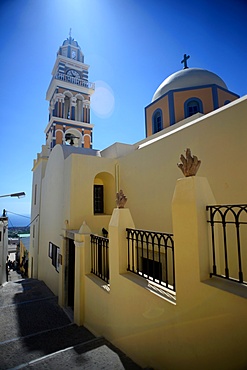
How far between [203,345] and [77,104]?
19099 millimetres

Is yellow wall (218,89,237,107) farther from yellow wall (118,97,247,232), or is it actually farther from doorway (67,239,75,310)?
doorway (67,239,75,310)

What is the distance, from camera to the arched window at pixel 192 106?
34.8ft

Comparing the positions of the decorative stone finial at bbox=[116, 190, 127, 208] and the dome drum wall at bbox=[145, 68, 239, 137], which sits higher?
the dome drum wall at bbox=[145, 68, 239, 137]

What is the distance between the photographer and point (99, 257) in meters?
5.25

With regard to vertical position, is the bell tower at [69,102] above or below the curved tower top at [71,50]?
below

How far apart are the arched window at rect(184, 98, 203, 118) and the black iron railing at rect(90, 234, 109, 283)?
8.51 m

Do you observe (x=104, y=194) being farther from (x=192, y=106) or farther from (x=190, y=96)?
(x=190, y=96)

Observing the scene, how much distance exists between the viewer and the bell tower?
53.8ft

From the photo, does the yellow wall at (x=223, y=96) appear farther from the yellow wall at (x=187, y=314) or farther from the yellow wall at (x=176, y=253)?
the yellow wall at (x=187, y=314)

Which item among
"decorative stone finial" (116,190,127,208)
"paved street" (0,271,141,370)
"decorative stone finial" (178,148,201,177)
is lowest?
"paved street" (0,271,141,370)

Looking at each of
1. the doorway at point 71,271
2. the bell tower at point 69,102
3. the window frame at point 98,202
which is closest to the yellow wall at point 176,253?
the window frame at point 98,202

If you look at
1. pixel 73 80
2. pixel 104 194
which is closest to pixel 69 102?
pixel 73 80

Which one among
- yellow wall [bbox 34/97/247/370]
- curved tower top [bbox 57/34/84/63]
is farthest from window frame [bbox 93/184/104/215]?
curved tower top [bbox 57/34/84/63]

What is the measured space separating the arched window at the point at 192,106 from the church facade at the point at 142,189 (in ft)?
0.17
